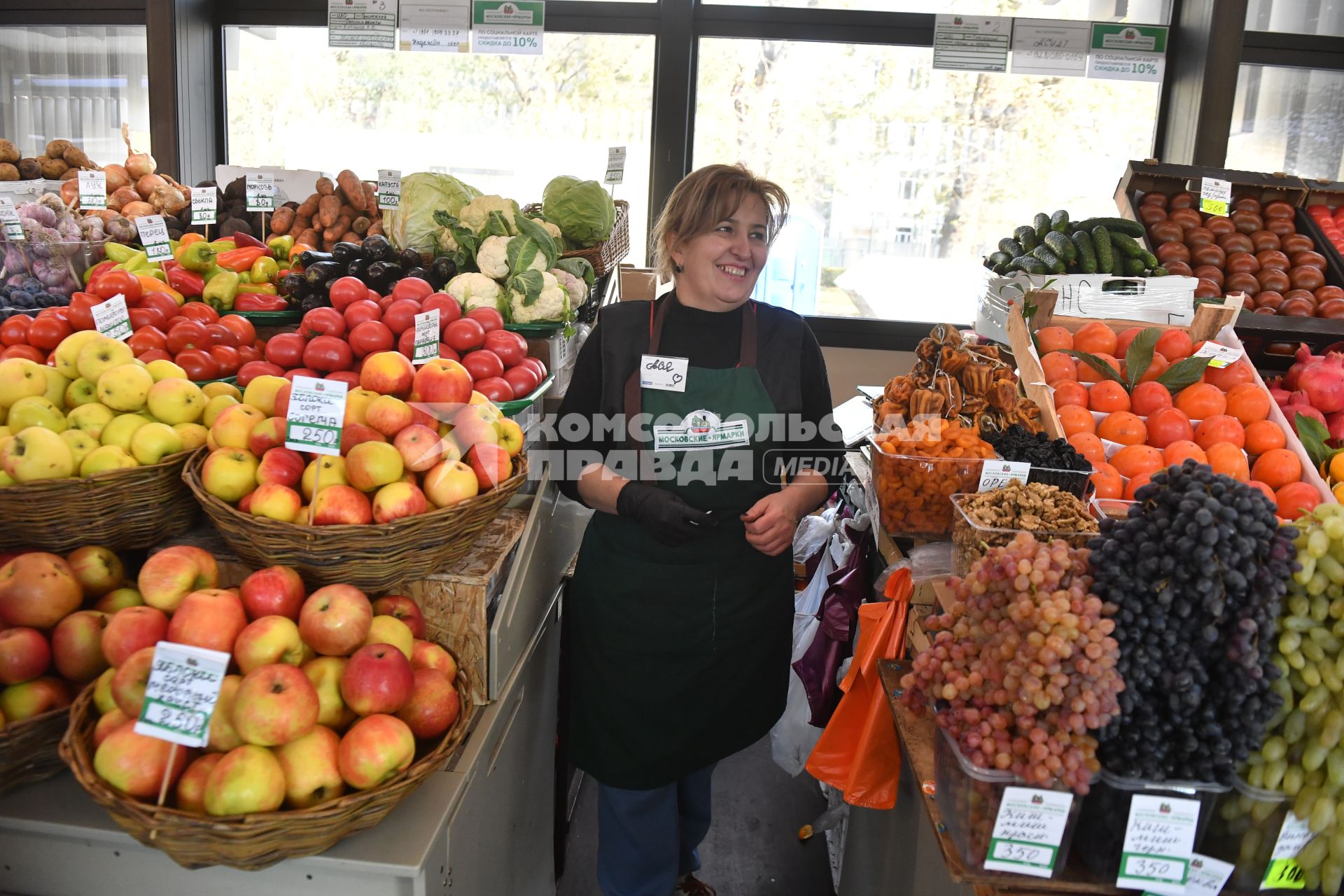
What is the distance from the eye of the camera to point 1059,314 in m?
2.62

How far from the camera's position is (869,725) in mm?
1780

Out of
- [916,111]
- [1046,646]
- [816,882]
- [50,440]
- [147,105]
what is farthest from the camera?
[147,105]

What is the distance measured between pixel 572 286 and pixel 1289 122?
415cm

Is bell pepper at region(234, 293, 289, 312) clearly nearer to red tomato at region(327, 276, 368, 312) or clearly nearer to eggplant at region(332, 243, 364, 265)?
eggplant at region(332, 243, 364, 265)

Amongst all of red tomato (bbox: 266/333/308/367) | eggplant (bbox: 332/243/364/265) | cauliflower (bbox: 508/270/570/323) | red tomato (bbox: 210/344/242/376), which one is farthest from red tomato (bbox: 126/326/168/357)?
cauliflower (bbox: 508/270/570/323)

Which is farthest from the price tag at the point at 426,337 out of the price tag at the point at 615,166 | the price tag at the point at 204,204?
the price tag at the point at 204,204

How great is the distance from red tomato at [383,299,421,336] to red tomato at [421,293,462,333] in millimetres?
32

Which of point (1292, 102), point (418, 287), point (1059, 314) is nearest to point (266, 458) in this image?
point (418, 287)

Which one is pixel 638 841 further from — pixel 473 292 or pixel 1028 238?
pixel 1028 238

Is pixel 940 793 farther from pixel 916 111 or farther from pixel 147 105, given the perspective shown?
pixel 147 105

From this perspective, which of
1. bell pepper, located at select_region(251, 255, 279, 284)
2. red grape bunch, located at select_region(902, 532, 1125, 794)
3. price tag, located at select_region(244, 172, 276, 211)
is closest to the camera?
red grape bunch, located at select_region(902, 532, 1125, 794)

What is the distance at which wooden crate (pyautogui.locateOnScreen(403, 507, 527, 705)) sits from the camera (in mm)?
1627

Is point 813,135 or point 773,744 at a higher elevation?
point 813,135

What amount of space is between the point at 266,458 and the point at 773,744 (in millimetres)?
1810
